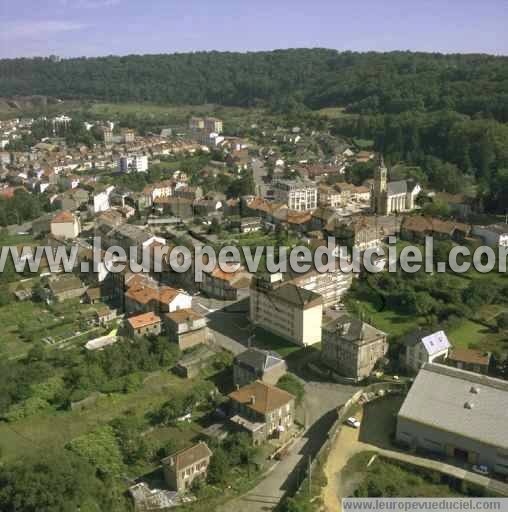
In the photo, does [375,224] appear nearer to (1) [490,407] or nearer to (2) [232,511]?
(1) [490,407]

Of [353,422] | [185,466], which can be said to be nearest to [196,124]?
[353,422]

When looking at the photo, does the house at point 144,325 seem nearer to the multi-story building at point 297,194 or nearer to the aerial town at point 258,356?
the aerial town at point 258,356

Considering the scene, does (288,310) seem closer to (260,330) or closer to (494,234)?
(260,330)

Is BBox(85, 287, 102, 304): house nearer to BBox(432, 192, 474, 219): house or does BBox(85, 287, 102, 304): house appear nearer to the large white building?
BBox(432, 192, 474, 219): house

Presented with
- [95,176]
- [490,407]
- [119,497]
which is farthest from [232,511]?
[95,176]

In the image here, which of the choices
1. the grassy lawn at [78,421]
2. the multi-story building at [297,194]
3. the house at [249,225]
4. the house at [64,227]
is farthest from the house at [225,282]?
the multi-story building at [297,194]
